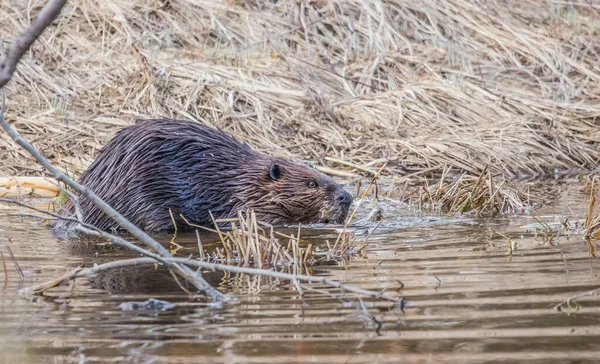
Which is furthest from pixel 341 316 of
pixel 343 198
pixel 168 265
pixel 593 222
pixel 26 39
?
pixel 343 198

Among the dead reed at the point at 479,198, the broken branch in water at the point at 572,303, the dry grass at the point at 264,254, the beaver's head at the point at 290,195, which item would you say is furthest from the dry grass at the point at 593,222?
the beaver's head at the point at 290,195

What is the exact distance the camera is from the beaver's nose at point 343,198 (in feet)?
20.5

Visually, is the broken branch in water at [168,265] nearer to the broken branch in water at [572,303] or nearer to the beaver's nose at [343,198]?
the broken branch in water at [572,303]

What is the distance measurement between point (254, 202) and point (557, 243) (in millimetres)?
2259

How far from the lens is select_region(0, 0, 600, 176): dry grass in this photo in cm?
879

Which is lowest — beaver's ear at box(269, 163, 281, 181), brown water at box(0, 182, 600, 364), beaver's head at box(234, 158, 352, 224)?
beaver's head at box(234, 158, 352, 224)

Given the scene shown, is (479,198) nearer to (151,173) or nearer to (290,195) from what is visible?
(290,195)

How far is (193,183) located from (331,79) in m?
3.94

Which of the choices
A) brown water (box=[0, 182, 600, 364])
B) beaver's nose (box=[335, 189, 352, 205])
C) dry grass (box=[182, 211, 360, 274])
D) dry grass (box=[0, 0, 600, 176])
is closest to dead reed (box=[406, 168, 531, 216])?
beaver's nose (box=[335, 189, 352, 205])

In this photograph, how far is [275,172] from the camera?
254 inches

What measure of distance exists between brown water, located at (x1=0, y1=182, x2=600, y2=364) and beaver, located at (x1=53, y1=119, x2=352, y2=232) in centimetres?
137

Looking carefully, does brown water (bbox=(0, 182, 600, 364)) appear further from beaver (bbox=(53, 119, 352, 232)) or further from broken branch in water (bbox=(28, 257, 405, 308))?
beaver (bbox=(53, 119, 352, 232))

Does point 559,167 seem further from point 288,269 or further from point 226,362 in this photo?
point 226,362

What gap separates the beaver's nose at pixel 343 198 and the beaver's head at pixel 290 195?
0.05 meters
